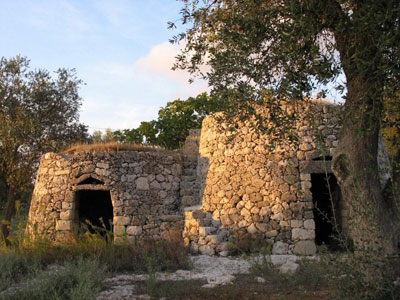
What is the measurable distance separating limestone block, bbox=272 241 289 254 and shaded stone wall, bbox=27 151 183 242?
9.14ft

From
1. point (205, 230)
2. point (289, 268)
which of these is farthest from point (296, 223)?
point (289, 268)

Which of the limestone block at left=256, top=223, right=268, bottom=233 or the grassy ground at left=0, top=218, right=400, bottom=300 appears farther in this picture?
the limestone block at left=256, top=223, right=268, bottom=233

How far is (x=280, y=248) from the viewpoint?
9969mm

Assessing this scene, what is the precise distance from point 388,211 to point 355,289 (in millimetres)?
1366

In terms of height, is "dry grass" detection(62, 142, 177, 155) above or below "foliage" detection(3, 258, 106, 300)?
above

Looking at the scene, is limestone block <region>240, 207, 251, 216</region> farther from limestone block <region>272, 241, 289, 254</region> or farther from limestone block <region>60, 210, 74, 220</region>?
limestone block <region>60, 210, 74, 220</region>

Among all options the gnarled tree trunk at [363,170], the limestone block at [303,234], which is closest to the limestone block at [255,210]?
the limestone block at [303,234]

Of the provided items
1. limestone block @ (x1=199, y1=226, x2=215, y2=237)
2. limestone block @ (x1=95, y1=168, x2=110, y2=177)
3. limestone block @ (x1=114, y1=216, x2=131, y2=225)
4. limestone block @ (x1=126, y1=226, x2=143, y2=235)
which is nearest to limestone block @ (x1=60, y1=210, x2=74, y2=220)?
limestone block @ (x1=95, y1=168, x2=110, y2=177)

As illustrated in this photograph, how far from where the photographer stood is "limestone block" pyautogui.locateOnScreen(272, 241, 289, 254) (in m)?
9.95

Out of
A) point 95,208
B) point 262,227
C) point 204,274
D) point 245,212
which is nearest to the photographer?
point 204,274

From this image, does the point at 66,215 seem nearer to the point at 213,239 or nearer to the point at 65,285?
the point at 213,239

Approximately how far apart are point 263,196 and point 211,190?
4.93 feet

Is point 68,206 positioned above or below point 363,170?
below

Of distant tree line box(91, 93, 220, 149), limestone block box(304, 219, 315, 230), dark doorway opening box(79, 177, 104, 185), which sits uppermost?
distant tree line box(91, 93, 220, 149)
